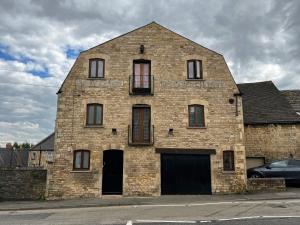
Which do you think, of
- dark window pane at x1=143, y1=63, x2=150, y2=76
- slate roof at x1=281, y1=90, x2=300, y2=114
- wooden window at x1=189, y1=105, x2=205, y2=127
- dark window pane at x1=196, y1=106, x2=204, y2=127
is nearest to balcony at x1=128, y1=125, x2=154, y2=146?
wooden window at x1=189, y1=105, x2=205, y2=127

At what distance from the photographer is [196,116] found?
17891 mm

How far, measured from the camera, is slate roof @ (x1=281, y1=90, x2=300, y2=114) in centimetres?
2464

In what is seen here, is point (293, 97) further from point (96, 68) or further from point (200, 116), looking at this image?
point (96, 68)

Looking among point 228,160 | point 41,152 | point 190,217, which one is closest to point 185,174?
point 228,160

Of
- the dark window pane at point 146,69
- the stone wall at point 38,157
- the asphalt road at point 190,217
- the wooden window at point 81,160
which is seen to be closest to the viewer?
the asphalt road at point 190,217

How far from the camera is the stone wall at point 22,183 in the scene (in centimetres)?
1664

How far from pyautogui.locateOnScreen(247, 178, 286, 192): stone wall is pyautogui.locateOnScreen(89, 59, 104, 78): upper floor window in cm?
998

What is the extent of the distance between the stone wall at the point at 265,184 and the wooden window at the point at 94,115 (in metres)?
8.64

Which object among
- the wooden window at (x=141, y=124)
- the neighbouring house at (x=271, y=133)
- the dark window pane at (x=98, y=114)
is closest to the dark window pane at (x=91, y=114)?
the dark window pane at (x=98, y=114)

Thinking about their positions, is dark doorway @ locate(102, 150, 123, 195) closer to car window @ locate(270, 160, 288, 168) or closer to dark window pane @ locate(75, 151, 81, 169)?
dark window pane @ locate(75, 151, 81, 169)

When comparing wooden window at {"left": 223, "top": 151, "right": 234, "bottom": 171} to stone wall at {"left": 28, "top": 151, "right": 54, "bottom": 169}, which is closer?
wooden window at {"left": 223, "top": 151, "right": 234, "bottom": 171}

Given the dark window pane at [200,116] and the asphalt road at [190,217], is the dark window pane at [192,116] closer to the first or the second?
the dark window pane at [200,116]

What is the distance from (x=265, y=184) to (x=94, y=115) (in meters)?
9.76

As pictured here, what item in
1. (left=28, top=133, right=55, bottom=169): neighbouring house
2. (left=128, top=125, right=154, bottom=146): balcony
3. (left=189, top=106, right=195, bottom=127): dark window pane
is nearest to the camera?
(left=128, top=125, right=154, bottom=146): balcony
